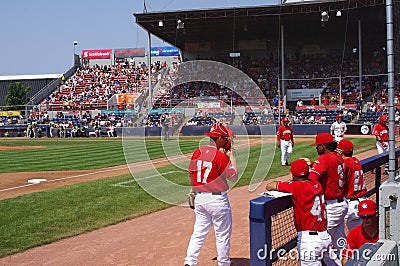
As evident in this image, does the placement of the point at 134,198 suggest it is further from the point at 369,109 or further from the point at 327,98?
the point at 327,98

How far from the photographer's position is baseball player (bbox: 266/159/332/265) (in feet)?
14.3

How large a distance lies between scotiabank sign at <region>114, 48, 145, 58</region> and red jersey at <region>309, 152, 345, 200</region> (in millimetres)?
55279

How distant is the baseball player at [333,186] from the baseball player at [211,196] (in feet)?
3.31

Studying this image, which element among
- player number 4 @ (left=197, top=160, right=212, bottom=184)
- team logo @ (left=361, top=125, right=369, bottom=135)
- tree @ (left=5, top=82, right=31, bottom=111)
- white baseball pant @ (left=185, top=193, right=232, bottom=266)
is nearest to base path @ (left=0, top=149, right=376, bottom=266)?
white baseball pant @ (left=185, top=193, right=232, bottom=266)

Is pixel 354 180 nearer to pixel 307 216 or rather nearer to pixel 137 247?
pixel 307 216

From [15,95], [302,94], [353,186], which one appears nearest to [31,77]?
[15,95]

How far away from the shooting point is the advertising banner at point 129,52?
5941 cm

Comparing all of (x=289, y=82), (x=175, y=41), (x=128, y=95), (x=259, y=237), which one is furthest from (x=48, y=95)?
(x=259, y=237)

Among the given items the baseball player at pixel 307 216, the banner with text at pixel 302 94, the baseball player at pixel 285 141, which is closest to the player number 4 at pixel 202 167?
the baseball player at pixel 307 216

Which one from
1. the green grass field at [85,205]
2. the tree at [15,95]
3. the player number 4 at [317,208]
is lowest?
the green grass field at [85,205]

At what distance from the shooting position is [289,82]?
136 feet

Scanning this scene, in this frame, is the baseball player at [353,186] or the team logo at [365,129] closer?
the baseball player at [353,186]

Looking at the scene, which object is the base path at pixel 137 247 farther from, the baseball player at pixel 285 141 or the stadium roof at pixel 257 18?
the stadium roof at pixel 257 18

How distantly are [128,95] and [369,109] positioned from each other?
21728mm
